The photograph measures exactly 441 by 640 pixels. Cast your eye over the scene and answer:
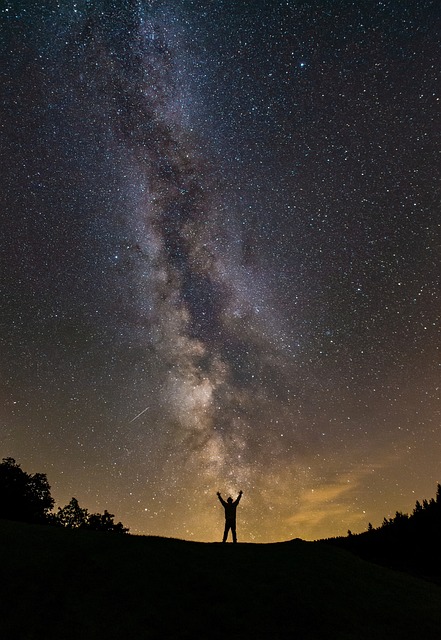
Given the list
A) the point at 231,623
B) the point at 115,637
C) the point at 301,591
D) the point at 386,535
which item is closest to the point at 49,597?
the point at 115,637

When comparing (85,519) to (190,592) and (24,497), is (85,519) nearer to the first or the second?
(24,497)

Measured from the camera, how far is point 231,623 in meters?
9.98

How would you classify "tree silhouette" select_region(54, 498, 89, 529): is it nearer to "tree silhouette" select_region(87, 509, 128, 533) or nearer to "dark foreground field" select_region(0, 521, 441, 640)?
"tree silhouette" select_region(87, 509, 128, 533)

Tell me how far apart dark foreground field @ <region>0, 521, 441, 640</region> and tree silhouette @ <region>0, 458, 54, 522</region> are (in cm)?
2769

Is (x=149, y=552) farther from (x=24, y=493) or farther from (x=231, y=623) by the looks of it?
(x=24, y=493)

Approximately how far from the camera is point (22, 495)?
40875mm

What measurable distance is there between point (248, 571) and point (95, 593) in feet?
14.9

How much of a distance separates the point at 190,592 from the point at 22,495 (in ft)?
118

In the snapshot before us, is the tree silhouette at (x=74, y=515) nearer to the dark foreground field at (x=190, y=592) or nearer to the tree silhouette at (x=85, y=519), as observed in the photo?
the tree silhouette at (x=85, y=519)

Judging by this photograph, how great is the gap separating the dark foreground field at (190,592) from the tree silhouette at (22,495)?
27692 mm

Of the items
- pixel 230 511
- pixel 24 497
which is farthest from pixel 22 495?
pixel 230 511

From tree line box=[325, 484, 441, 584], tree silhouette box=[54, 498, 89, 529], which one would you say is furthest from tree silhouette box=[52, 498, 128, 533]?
tree line box=[325, 484, 441, 584]

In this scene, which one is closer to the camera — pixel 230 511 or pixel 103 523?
pixel 230 511

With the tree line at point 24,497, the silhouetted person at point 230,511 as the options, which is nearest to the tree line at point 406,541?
the silhouetted person at point 230,511
